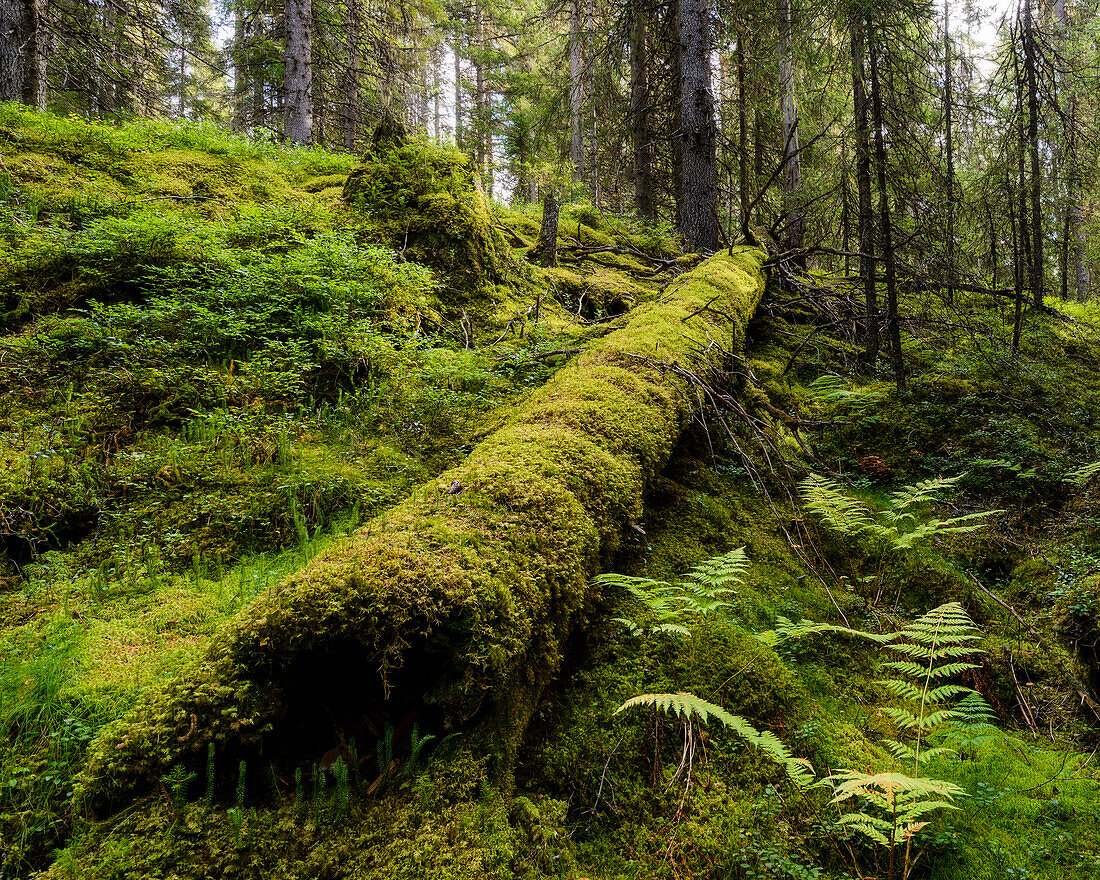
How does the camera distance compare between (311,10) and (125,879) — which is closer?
(125,879)

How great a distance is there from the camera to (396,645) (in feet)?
5.17

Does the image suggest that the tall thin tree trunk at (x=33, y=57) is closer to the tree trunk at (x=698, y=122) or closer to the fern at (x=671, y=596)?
the tree trunk at (x=698, y=122)

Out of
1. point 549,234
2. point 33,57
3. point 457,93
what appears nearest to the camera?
point 549,234

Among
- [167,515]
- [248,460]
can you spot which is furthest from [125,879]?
[248,460]

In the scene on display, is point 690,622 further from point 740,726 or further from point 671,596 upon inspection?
point 740,726

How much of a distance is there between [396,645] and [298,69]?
1324 centimetres

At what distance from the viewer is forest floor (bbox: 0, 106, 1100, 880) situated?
157 centimetres

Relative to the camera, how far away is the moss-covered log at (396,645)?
4.90 ft

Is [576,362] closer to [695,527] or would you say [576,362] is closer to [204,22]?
[695,527]

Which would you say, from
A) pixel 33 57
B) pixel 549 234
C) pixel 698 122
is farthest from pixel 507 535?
pixel 33 57

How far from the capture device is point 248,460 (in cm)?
334

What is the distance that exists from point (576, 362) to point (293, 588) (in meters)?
2.87

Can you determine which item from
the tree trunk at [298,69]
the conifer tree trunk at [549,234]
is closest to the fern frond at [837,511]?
the conifer tree trunk at [549,234]

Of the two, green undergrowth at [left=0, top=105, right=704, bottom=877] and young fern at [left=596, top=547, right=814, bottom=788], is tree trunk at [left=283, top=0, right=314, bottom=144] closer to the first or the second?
green undergrowth at [left=0, top=105, right=704, bottom=877]
